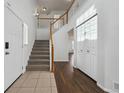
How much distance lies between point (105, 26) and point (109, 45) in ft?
1.82

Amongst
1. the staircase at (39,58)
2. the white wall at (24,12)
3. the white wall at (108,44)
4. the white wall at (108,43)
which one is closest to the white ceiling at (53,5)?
the staircase at (39,58)

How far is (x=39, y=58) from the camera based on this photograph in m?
7.08

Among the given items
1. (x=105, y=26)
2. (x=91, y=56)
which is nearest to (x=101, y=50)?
(x=105, y=26)

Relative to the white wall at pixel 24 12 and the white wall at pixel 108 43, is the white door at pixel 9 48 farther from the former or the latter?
the white wall at pixel 108 43

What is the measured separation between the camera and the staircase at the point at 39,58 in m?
6.23

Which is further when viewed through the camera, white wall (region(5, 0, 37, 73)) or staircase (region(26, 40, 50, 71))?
staircase (region(26, 40, 50, 71))

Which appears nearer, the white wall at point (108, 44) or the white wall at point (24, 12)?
the white wall at point (108, 44)

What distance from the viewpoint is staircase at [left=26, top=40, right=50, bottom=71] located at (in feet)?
20.5

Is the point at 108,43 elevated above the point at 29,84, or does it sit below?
above

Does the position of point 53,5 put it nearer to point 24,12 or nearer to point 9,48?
point 24,12

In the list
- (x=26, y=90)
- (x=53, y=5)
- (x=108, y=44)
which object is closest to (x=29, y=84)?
(x=26, y=90)

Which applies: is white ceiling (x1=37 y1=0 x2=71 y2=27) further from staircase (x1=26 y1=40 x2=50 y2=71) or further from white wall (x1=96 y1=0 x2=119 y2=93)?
white wall (x1=96 y1=0 x2=119 y2=93)

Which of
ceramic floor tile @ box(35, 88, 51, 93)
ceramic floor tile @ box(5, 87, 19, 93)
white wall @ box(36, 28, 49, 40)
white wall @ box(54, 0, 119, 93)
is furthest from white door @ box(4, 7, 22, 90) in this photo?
white wall @ box(36, 28, 49, 40)
